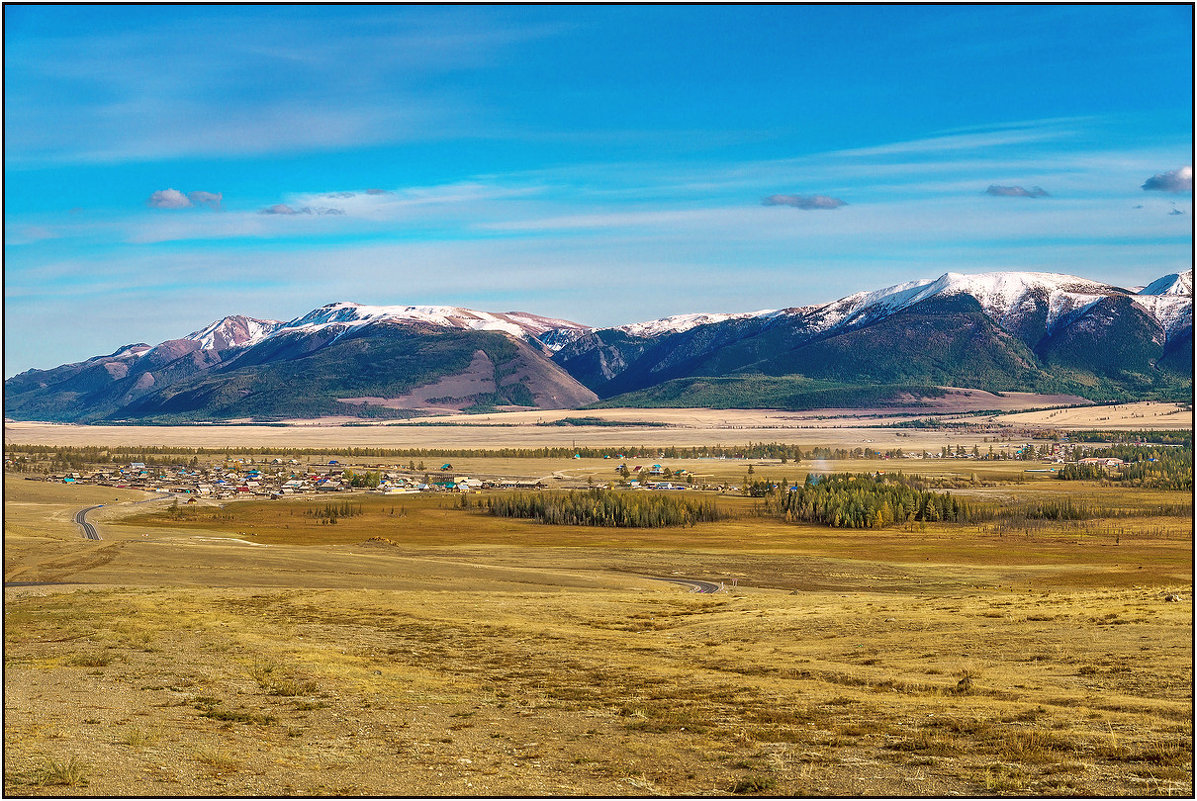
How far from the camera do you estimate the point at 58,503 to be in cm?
12475

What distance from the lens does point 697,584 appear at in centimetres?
6800

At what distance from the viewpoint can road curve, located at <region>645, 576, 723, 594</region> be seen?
6375 cm

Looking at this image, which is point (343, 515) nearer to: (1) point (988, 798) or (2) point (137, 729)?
(2) point (137, 729)

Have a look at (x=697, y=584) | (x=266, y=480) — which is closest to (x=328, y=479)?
(x=266, y=480)

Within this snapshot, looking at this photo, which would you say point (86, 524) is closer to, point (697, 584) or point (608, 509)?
point (608, 509)

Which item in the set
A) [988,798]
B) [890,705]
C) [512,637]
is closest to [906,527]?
[512,637]

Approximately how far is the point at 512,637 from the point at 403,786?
20027 mm

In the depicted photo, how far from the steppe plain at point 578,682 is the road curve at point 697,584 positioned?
3.93 ft

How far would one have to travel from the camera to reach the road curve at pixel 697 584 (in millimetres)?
63750

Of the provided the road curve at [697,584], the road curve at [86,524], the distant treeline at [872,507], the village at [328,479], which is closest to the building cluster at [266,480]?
the village at [328,479]

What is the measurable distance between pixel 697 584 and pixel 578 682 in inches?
1500

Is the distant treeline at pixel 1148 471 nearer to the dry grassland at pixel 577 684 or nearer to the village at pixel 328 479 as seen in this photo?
the village at pixel 328 479

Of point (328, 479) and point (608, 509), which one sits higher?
point (328, 479)

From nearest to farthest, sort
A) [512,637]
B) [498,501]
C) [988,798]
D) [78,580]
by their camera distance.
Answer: [988,798]
[512,637]
[78,580]
[498,501]
